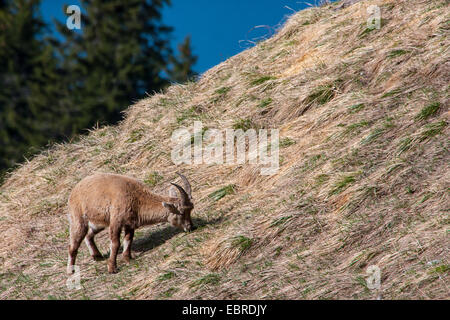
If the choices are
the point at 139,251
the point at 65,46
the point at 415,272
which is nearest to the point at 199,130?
the point at 139,251

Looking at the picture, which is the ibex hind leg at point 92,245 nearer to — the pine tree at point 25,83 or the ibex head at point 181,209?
the ibex head at point 181,209

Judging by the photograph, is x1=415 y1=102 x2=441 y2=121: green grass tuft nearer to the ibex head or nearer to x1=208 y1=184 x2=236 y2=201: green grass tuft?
x1=208 y1=184 x2=236 y2=201: green grass tuft

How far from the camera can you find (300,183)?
10664mm

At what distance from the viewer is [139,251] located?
10602mm

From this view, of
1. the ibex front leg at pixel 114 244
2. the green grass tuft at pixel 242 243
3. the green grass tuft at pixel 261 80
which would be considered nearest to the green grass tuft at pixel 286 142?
the green grass tuft at pixel 261 80

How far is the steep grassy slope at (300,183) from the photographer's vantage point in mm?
8406

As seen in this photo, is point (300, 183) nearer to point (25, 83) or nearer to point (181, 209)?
point (181, 209)

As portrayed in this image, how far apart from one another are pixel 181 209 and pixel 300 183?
6.66 ft

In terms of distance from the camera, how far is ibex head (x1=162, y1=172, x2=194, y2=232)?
10.1 meters

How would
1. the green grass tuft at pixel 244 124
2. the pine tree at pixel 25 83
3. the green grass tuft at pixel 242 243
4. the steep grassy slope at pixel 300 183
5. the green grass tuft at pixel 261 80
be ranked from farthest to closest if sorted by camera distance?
the pine tree at pixel 25 83 → the green grass tuft at pixel 261 80 → the green grass tuft at pixel 244 124 → the green grass tuft at pixel 242 243 → the steep grassy slope at pixel 300 183

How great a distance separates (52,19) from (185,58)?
8.39 m

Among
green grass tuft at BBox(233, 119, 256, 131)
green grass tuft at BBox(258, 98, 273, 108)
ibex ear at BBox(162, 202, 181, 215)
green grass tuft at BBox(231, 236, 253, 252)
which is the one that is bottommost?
green grass tuft at BBox(231, 236, 253, 252)

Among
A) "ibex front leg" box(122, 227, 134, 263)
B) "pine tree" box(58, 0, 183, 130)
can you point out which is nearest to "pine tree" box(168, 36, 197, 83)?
"pine tree" box(58, 0, 183, 130)

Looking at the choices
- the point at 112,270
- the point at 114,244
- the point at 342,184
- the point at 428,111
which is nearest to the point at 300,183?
the point at 342,184
